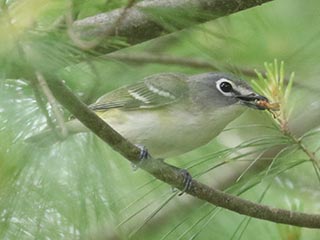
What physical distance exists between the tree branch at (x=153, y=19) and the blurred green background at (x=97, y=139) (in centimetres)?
4

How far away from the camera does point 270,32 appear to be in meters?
2.29

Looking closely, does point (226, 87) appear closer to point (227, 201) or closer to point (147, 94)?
point (147, 94)

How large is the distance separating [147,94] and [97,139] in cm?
57

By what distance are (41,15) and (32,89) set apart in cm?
11

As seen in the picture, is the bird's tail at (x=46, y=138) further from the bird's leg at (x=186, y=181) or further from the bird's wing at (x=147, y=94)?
the bird's wing at (x=147, y=94)

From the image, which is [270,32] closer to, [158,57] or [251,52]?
[251,52]

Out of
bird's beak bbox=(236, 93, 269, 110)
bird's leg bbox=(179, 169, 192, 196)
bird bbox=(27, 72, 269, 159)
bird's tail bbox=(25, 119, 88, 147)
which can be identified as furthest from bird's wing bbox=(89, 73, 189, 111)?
bird's tail bbox=(25, 119, 88, 147)

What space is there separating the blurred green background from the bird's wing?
36 millimetres

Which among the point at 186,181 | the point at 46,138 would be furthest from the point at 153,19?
the point at 46,138

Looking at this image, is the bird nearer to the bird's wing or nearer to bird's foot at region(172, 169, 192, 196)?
the bird's wing

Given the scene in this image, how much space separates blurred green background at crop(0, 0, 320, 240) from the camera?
1350mm

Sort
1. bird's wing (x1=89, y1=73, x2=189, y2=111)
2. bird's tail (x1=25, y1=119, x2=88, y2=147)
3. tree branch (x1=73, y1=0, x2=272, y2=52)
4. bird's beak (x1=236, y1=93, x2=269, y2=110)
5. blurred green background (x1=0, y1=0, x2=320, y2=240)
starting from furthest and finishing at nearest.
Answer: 1. bird's wing (x1=89, y1=73, x2=189, y2=111)
2. bird's beak (x1=236, y1=93, x2=269, y2=110)
3. tree branch (x1=73, y1=0, x2=272, y2=52)
4. bird's tail (x1=25, y1=119, x2=88, y2=147)
5. blurred green background (x1=0, y1=0, x2=320, y2=240)

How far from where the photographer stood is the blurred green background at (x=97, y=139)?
135 centimetres

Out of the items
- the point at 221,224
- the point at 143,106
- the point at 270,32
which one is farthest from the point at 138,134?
the point at 270,32
